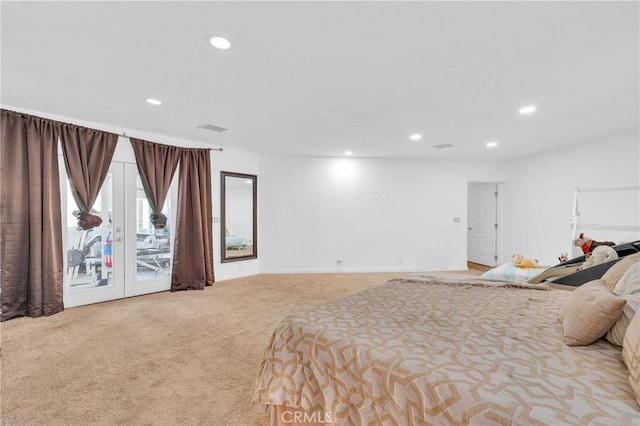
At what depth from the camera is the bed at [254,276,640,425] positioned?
2.99ft

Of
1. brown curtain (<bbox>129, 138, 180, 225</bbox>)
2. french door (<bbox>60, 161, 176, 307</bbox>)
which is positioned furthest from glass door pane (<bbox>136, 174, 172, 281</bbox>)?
brown curtain (<bbox>129, 138, 180, 225</bbox>)

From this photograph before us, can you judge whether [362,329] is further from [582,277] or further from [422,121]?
[422,121]

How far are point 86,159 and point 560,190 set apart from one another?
7.65 m

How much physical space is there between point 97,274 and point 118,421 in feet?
9.90

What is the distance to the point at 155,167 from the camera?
4406mm

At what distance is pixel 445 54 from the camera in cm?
219

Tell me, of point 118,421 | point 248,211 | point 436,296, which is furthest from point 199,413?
point 248,211

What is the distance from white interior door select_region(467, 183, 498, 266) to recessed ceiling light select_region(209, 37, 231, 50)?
265 inches

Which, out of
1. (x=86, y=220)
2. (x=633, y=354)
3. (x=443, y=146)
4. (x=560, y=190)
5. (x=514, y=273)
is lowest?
(x=514, y=273)

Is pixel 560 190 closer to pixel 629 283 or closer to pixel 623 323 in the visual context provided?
pixel 629 283

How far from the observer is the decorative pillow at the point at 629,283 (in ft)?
4.92

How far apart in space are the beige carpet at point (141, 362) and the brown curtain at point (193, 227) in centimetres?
61

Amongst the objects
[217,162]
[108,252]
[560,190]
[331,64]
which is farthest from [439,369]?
[560,190]

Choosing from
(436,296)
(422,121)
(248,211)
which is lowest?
(436,296)
